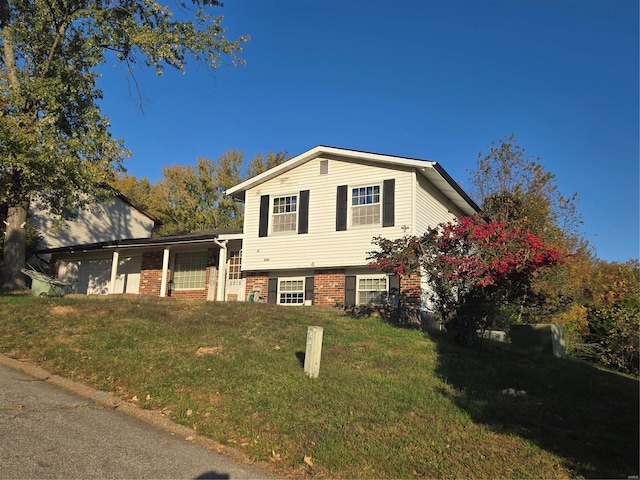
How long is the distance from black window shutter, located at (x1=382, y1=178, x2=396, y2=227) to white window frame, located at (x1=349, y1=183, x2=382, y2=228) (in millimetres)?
184

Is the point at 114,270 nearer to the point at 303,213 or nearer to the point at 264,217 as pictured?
the point at 264,217

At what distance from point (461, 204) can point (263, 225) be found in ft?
24.2

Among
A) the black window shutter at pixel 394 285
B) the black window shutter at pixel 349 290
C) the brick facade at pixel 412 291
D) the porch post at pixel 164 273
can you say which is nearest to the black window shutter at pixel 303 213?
the black window shutter at pixel 349 290

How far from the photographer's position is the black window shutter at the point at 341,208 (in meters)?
15.5

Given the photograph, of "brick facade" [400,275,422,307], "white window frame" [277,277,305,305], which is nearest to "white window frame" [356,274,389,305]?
"brick facade" [400,275,422,307]

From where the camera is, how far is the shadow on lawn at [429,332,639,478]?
5.07 metres

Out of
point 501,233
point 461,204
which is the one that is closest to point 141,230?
point 461,204

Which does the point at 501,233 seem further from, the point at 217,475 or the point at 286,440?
the point at 217,475

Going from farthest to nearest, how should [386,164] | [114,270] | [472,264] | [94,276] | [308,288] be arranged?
1. [94,276]
2. [114,270]
3. [308,288]
4. [386,164]
5. [472,264]

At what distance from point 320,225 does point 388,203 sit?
94.3 inches

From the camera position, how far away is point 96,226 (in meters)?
26.8

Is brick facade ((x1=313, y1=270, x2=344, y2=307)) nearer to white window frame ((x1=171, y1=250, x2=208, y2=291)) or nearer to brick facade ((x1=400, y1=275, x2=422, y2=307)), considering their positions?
brick facade ((x1=400, y1=275, x2=422, y2=307))

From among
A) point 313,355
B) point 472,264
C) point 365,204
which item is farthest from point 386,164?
point 313,355

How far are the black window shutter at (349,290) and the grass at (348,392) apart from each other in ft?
13.0
